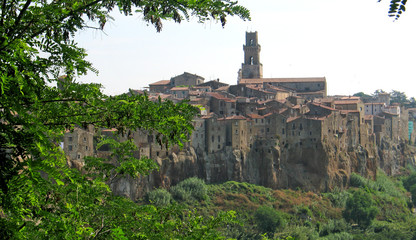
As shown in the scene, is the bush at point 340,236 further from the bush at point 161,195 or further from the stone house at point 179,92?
the stone house at point 179,92

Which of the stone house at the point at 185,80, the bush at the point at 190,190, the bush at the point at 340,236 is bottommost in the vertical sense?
the bush at the point at 340,236

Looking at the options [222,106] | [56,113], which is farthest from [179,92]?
[56,113]

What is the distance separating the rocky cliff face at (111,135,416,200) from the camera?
49.8m

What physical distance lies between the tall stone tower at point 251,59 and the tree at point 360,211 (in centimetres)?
3082

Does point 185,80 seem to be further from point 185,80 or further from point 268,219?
point 268,219

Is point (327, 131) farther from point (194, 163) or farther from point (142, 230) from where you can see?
point (142, 230)

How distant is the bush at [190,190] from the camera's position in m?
49.2

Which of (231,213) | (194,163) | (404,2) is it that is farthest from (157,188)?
(404,2)

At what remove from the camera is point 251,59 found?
8388cm

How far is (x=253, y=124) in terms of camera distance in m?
56.0

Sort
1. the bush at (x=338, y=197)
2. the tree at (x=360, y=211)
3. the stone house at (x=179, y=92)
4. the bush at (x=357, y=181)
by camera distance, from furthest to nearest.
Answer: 1. the stone house at (x=179, y=92)
2. the bush at (x=357, y=181)
3. the bush at (x=338, y=197)
4. the tree at (x=360, y=211)

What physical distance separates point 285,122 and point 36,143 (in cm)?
5143

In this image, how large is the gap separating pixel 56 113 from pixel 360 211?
5018 cm

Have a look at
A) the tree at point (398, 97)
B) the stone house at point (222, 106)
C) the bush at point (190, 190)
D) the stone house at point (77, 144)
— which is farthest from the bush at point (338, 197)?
the tree at point (398, 97)
